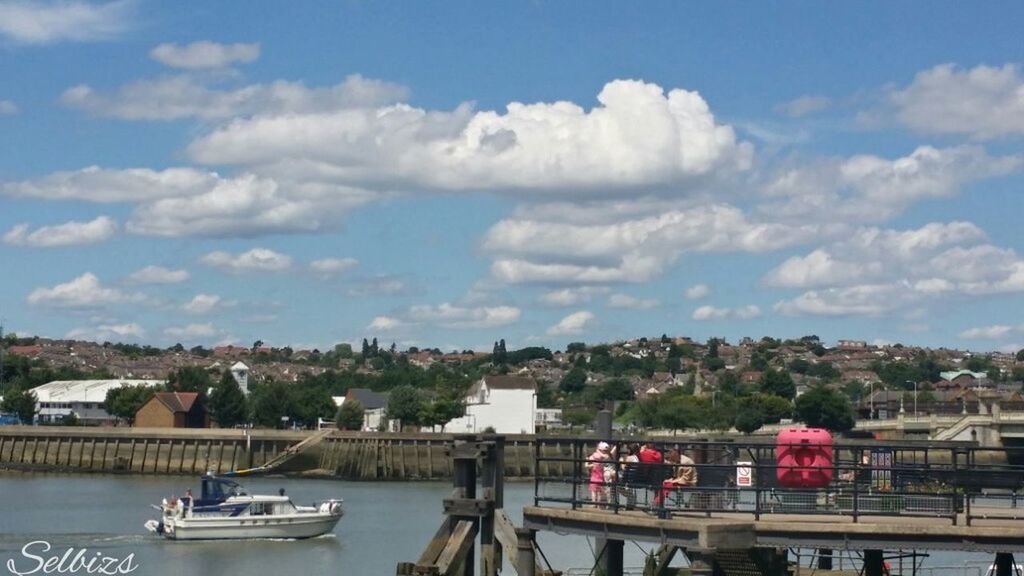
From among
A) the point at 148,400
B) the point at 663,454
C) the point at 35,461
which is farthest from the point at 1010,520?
the point at 148,400

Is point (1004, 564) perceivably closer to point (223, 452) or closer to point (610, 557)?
point (610, 557)

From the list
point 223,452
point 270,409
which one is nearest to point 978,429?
point 223,452

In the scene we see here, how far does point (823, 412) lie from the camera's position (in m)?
173

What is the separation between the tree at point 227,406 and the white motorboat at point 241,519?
106055mm

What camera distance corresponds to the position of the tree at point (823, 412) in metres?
172

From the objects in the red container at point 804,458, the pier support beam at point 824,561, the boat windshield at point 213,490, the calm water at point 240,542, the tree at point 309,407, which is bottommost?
the calm water at point 240,542

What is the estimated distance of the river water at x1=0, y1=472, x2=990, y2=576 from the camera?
2339 inches

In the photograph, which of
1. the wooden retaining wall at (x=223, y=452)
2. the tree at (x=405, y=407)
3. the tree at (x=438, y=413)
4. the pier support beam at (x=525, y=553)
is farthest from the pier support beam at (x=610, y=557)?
the tree at (x=405, y=407)

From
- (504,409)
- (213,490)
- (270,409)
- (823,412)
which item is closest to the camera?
(213,490)

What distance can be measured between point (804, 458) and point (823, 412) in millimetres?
153068

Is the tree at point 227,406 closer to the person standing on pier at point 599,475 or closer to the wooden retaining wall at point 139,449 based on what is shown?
the wooden retaining wall at point 139,449

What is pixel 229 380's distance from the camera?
184m

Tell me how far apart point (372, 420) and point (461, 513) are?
176 meters

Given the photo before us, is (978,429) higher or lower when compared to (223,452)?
higher
